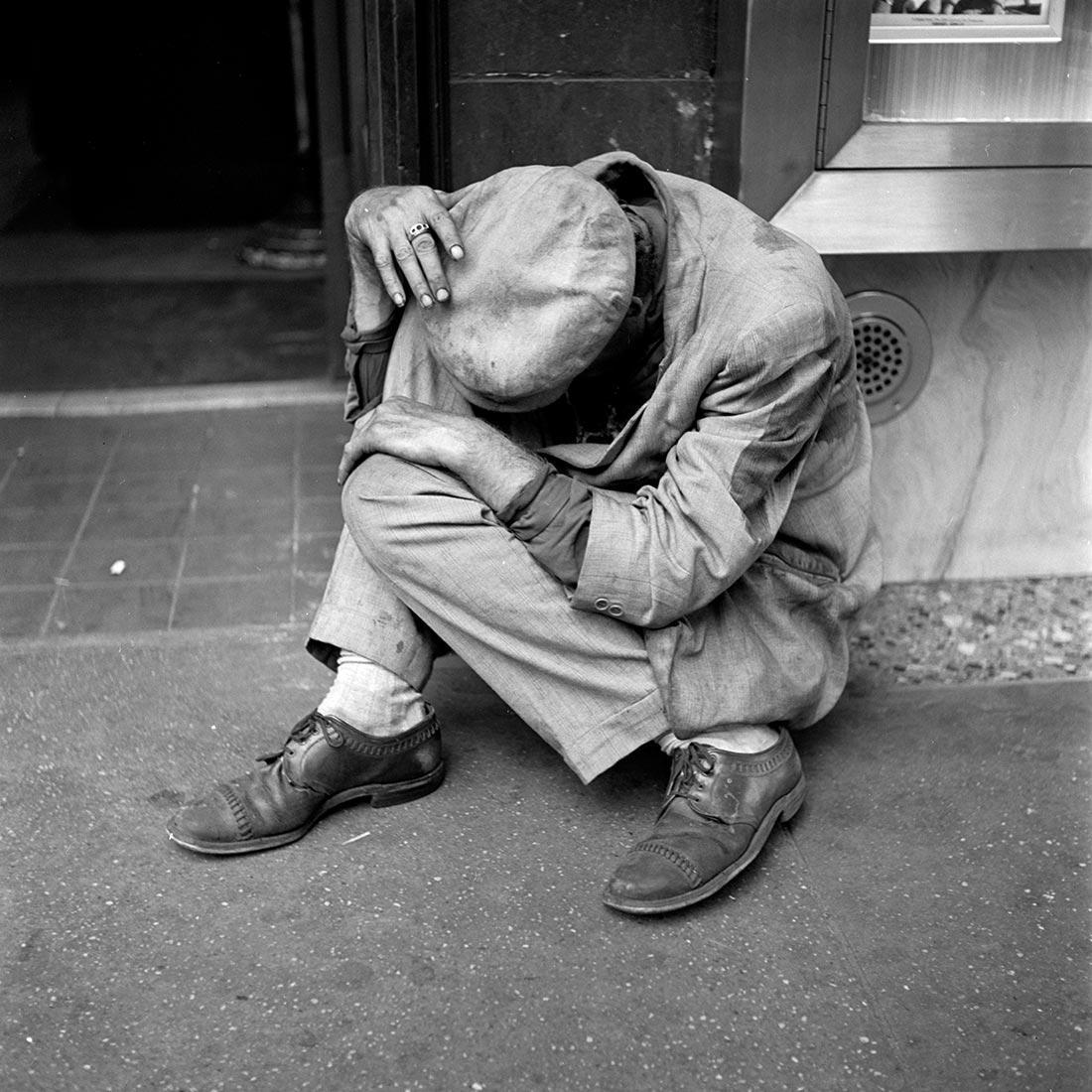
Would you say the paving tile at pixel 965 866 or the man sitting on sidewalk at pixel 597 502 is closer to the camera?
the paving tile at pixel 965 866

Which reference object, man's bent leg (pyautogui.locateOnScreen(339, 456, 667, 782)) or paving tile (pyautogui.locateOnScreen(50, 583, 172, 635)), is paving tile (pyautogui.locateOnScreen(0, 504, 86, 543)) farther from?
man's bent leg (pyautogui.locateOnScreen(339, 456, 667, 782))

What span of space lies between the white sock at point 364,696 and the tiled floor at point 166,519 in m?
0.83

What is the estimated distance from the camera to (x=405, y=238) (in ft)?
7.35

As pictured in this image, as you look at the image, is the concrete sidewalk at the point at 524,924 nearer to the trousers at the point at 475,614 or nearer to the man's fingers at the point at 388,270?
the trousers at the point at 475,614

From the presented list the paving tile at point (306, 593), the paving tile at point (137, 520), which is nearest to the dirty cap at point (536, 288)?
the paving tile at point (306, 593)

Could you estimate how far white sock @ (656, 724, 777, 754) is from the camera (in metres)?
2.38

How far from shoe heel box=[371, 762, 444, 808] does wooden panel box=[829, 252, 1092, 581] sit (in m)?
1.25

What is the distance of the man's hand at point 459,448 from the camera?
2203 mm

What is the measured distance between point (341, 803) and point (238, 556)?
1.20 metres

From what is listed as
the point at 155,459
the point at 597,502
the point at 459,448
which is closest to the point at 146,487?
the point at 155,459

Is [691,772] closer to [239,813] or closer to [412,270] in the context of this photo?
[239,813]

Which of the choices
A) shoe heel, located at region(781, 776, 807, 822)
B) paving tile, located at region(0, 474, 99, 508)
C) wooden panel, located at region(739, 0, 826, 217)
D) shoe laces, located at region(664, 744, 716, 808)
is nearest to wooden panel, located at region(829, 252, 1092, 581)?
wooden panel, located at region(739, 0, 826, 217)

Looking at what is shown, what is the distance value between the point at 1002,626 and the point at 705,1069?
5.20 feet

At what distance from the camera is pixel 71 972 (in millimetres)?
2080
